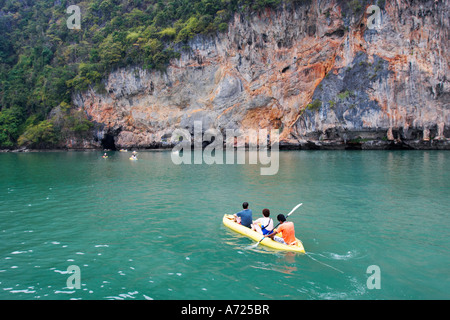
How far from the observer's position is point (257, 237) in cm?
898

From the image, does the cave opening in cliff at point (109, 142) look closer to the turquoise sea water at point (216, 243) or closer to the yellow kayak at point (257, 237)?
the turquoise sea water at point (216, 243)

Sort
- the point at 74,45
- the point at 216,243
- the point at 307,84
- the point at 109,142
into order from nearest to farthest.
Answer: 1. the point at 216,243
2. the point at 307,84
3. the point at 109,142
4. the point at 74,45

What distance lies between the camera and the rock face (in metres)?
39.2

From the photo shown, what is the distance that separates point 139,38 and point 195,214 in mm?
50270

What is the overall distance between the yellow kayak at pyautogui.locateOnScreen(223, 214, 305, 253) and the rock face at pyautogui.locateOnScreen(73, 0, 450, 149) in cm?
3609

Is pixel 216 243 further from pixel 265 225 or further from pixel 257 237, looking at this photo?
pixel 265 225

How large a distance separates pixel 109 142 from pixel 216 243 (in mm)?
56691

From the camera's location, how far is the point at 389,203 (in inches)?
502

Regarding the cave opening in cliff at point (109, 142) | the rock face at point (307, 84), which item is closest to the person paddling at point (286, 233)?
the rock face at point (307, 84)

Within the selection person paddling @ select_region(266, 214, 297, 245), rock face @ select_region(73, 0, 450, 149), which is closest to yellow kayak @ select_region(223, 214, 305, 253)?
person paddling @ select_region(266, 214, 297, 245)

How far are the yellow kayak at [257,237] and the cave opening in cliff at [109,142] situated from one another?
5229 centimetres

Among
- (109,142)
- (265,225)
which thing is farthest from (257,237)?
(109,142)

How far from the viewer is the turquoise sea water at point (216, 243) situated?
6266mm

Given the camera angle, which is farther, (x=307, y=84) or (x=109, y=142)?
(x=109, y=142)
